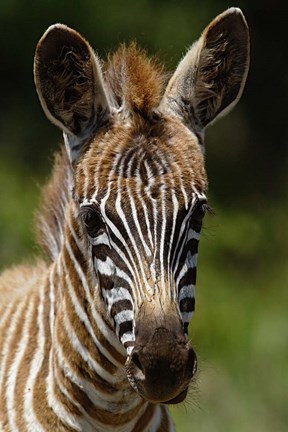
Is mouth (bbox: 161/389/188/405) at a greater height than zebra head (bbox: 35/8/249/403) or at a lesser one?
lesser

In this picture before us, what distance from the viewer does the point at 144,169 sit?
18.7 feet

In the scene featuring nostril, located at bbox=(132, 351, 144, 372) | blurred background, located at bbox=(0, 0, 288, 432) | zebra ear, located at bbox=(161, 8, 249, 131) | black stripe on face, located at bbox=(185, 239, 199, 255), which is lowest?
blurred background, located at bbox=(0, 0, 288, 432)

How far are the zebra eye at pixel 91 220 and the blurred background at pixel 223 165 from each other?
7.54 m

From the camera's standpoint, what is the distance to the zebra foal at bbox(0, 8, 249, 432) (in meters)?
5.40

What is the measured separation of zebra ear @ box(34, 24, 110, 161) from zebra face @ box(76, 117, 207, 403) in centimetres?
20

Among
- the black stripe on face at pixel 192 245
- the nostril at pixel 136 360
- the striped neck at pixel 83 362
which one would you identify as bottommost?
the striped neck at pixel 83 362

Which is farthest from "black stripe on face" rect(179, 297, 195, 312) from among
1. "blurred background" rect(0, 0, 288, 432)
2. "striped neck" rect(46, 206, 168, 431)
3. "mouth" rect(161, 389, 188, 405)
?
"blurred background" rect(0, 0, 288, 432)

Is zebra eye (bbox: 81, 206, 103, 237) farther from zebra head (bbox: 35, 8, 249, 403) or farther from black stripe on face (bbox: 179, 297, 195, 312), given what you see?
black stripe on face (bbox: 179, 297, 195, 312)

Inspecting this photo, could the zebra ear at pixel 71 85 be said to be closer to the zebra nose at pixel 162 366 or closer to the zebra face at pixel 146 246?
the zebra face at pixel 146 246

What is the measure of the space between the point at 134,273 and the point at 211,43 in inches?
59.6

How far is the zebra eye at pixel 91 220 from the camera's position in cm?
569

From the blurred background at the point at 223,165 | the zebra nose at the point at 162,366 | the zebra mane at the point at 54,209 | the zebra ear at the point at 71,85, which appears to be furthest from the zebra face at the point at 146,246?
the blurred background at the point at 223,165

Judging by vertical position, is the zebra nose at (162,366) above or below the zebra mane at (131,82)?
below

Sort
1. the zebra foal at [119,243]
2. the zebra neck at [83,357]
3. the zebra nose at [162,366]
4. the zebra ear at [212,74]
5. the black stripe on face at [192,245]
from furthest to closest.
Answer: the zebra ear at [212,74] < the zebra neck at [83,357] < the black stripe on face at [192,245] < the zebra foal at [119,243] < the zebra nose at [162,366]
